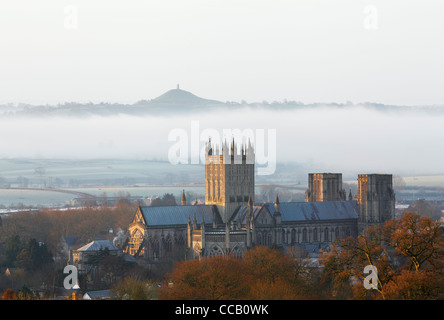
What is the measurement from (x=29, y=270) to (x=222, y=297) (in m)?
55.9

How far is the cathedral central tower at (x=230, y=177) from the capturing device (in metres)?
165

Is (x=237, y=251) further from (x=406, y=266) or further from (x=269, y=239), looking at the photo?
(x=406, y=266)

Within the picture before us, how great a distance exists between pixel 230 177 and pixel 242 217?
8.20m

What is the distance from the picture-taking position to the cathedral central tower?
6491 inches

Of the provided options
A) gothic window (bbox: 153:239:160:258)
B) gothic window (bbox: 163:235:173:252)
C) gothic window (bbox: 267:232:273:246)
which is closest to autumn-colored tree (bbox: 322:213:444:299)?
gothic window (bbox: 153:239:160:258)

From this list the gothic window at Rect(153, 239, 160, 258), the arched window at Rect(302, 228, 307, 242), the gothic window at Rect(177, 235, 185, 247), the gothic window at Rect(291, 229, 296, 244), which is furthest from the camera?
the arched window at Rect(302, 228, 307, 242)

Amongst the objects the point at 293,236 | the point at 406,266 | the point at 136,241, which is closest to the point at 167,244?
the point at 136,241

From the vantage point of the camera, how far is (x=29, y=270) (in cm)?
13838

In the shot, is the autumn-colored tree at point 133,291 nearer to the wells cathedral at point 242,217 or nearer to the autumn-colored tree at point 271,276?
the autumn-colored tree at point 271,276

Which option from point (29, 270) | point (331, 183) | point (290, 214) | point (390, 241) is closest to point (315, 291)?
point (390, 241)

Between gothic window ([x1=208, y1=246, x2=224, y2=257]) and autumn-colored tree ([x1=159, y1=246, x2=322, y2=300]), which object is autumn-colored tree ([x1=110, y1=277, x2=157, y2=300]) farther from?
gothic window ([x1=208, y1=246, x2=224, y2=257])

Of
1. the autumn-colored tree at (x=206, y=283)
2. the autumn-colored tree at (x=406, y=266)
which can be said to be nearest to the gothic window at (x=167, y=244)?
the autumn-colored tree at (x=206, y=283)

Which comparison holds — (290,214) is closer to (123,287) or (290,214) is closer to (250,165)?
(250,165)
